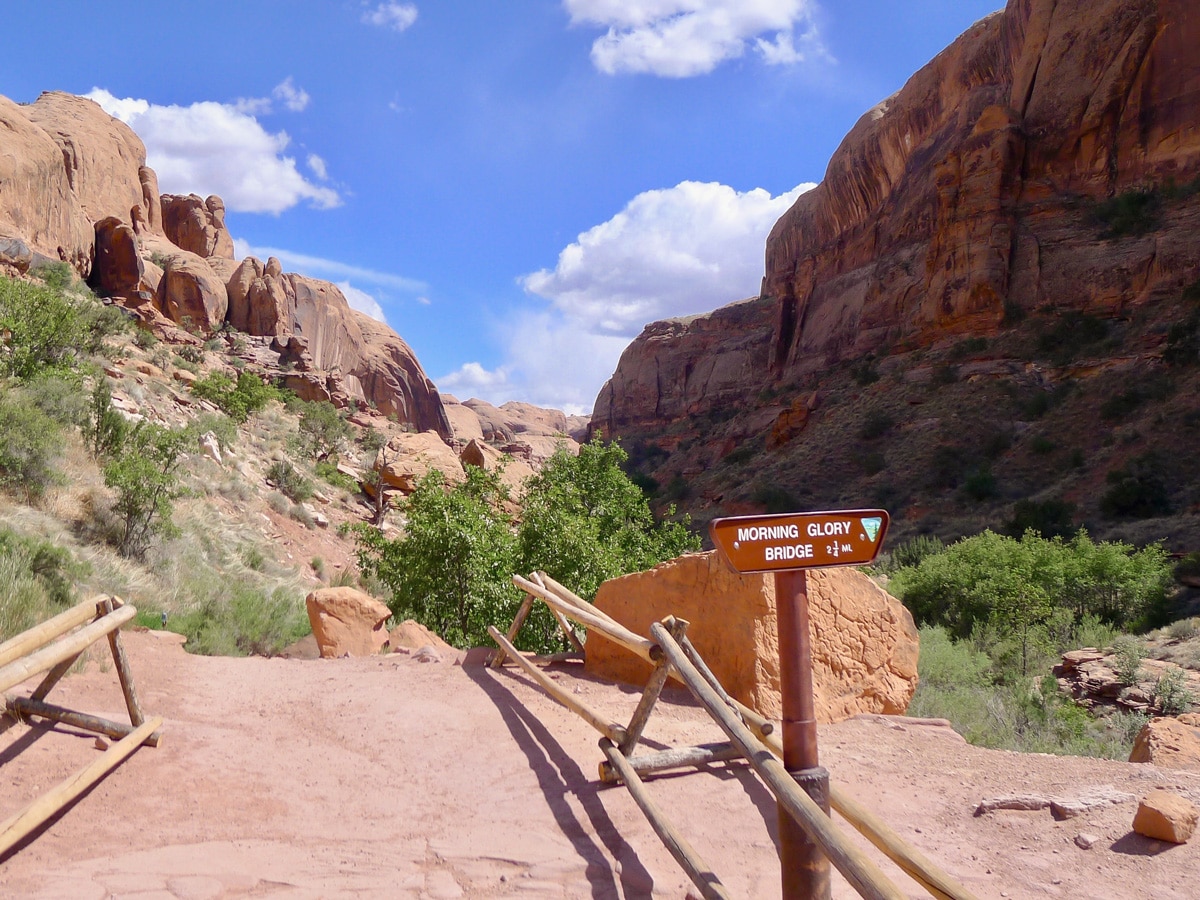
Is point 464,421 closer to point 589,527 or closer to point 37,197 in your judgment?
point 37,197

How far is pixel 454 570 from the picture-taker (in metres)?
10.4

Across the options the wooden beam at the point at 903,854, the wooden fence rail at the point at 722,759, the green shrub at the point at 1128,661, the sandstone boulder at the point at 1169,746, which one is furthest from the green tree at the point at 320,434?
the wooden beam at the point at 903,854

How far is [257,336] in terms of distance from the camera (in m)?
52.3

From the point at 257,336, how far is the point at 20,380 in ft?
134

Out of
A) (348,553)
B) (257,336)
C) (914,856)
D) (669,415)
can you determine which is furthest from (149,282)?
(914,856)

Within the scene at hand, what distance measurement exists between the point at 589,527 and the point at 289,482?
1416cm

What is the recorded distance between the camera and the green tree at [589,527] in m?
10.6

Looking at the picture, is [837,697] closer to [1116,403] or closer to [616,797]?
[616,797]

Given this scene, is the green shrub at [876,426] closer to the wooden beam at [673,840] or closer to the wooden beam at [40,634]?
the wooden beam at [673,840]

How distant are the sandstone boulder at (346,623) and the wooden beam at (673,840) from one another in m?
4.75

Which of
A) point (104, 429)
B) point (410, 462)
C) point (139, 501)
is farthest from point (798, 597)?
point (410, 462)

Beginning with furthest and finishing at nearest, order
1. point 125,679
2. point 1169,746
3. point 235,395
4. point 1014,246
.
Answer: point 1014,246 < point 235,395 < point 1169,746 < point 125,679

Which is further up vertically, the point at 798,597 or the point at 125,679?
the point at 798,597

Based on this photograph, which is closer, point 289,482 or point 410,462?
point 289,482
